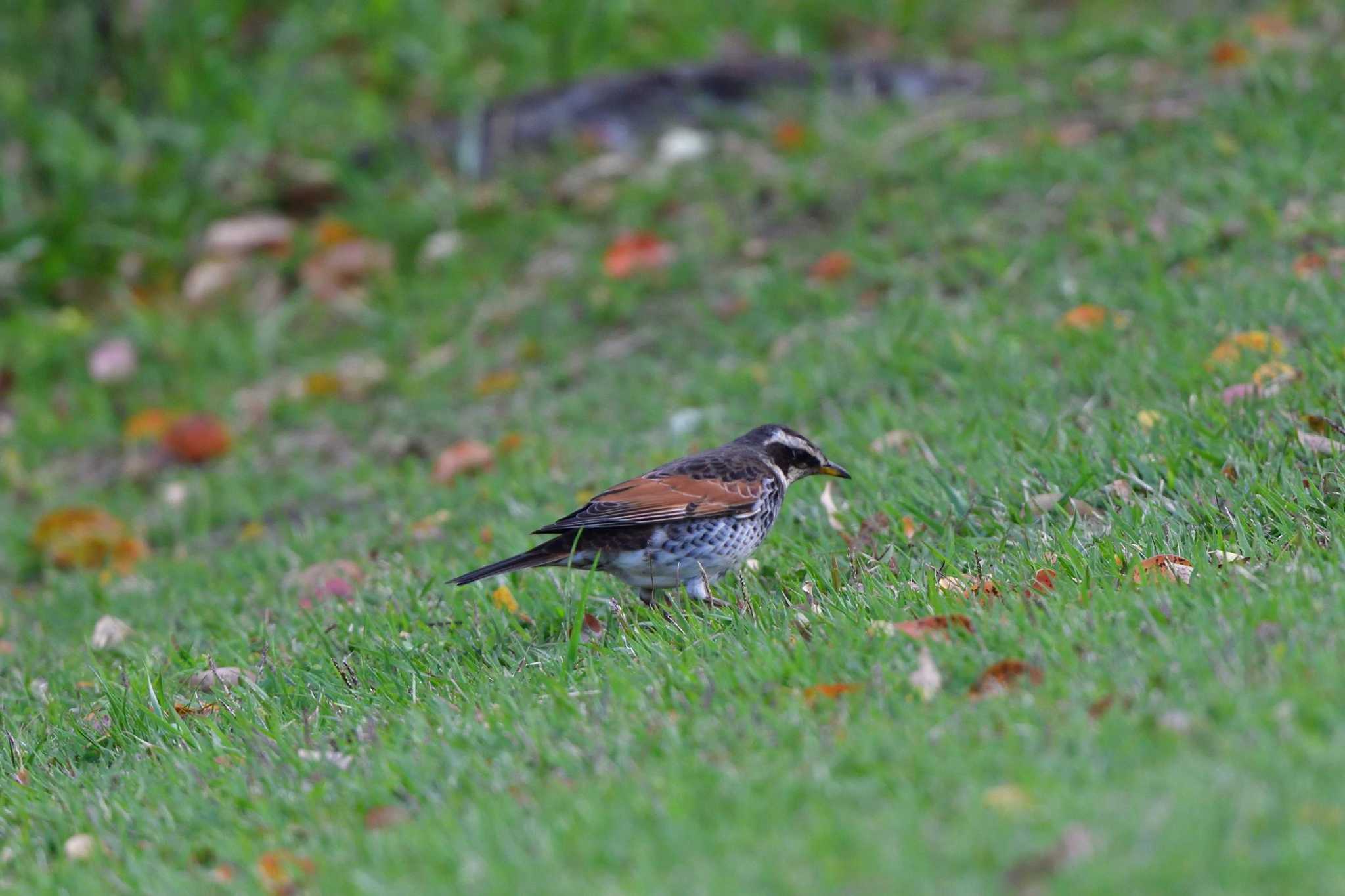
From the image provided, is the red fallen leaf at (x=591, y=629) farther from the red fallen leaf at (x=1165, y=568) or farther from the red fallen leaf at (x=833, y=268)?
the red fallen leaf at (x=833, y=268)

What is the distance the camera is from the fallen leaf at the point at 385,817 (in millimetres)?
3502

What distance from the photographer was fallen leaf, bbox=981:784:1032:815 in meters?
2.86

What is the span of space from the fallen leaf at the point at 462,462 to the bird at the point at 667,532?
98.4 inches

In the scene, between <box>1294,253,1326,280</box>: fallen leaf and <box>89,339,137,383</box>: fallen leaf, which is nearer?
<box>1294,253,1326,280</box>: fallen leaf

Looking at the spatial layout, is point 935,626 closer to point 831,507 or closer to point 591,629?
point 591,629

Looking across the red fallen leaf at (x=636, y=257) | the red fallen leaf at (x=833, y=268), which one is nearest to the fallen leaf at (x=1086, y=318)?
the red fallen leaf at (x=833, y=268)

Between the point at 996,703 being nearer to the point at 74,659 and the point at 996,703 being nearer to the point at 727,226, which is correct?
the point at 74,659

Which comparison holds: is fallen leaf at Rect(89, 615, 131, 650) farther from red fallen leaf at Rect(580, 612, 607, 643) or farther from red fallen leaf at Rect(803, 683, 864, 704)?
red fallen leaf at Rect(803, 683, 864, 704)

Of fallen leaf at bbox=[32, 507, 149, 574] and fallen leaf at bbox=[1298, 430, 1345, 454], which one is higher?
fallen leaf at bbox=[1298, 430, 1345, 454]

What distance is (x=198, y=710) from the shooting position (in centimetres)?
475

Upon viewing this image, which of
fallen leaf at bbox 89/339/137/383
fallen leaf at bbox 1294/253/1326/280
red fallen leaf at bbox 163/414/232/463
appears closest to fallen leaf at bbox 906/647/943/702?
fallen leaf at bbox 1294/253/1326/280

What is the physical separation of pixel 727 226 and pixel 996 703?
6.76 meters

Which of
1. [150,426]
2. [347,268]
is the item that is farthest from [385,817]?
[347,268]

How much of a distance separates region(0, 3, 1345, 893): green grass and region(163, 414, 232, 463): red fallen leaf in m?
0.14
